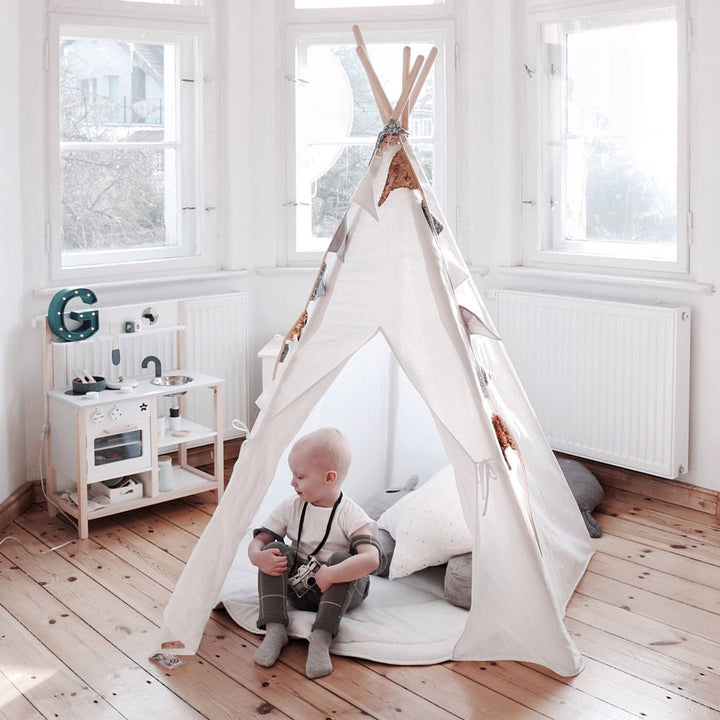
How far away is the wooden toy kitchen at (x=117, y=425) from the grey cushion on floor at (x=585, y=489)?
1.32 meters

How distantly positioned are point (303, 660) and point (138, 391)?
1346 mm

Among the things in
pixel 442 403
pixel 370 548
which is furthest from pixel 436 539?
pixel 442 403

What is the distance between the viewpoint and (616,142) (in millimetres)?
3740

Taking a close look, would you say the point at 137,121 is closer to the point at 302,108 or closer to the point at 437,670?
the point at 302,108

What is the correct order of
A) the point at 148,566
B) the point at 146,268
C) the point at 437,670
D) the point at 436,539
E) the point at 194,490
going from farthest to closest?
the point at 146,268 < the point at 194,490 < the point at 148,566 < the point at 436,539 < the point at 437,670

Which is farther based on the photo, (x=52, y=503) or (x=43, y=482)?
(x=43, y=482)

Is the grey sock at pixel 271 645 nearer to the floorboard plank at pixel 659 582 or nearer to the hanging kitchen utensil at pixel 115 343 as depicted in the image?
the floorboard plank at pixel 659 582

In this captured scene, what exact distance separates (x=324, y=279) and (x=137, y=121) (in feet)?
5.37

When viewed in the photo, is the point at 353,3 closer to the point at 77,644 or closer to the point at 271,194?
the point at 271,194

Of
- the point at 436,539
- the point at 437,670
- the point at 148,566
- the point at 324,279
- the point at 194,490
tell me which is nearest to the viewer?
the point at 437,670

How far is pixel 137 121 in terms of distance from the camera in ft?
12.6

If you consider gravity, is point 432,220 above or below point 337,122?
below

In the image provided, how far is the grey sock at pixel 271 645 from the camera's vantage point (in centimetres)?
244

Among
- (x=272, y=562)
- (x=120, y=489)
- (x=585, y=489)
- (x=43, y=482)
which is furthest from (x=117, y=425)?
(x=585, y=489)
